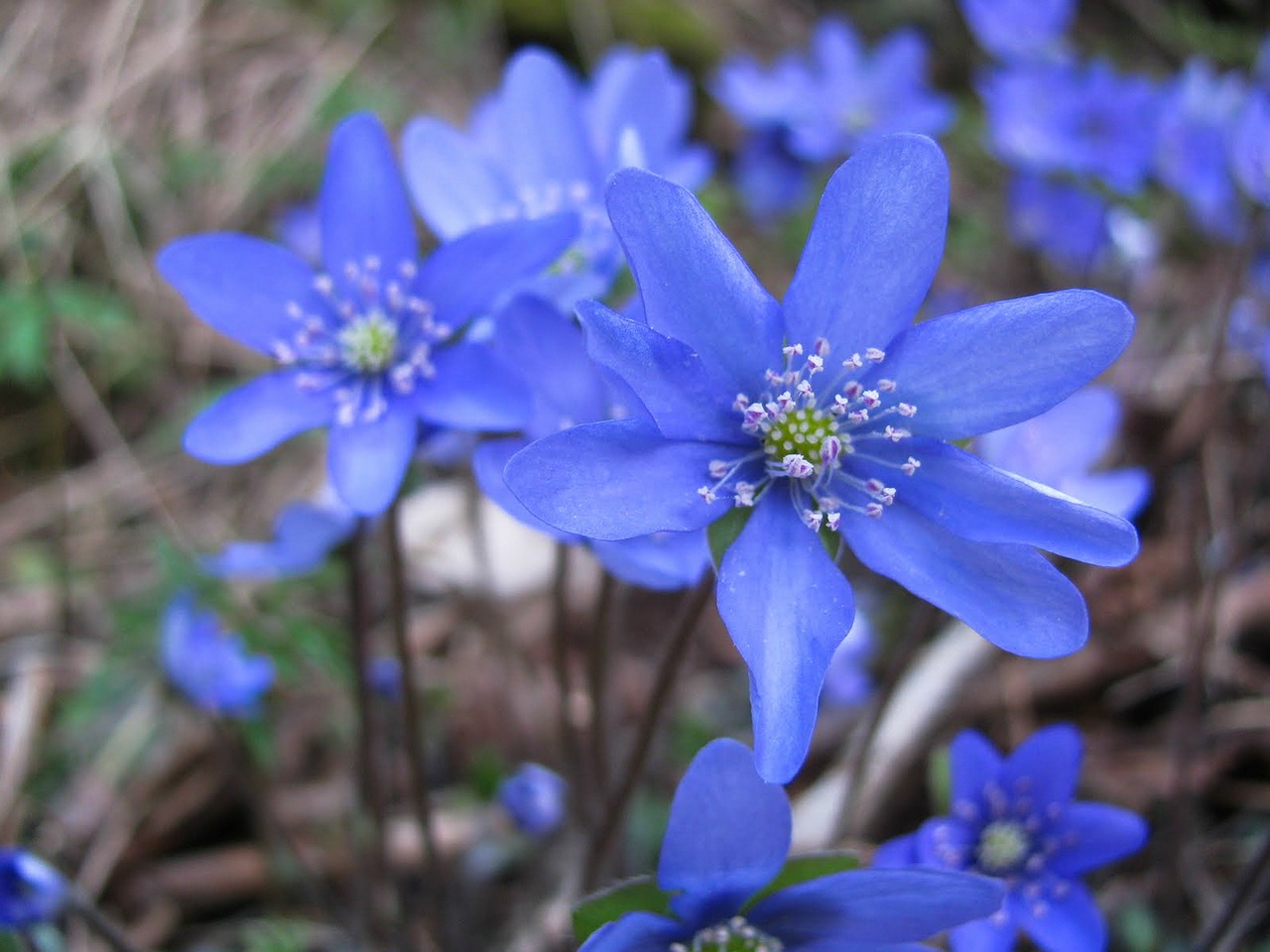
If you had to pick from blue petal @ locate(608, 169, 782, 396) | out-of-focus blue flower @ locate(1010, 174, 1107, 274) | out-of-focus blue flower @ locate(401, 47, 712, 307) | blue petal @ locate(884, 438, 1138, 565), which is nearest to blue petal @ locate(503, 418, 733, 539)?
blue petal @ locate(608, 169, 782, 396)

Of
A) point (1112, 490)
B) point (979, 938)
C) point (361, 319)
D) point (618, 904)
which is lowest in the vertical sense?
point (979, 938)

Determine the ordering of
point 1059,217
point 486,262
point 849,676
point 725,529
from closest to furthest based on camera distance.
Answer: point 725,529, point 486,262, point 849,676, point 1059,217

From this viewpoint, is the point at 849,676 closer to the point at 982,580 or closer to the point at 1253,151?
the point at 1253,151

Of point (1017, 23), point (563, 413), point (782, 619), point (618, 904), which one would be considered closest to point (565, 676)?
point (563, 413)

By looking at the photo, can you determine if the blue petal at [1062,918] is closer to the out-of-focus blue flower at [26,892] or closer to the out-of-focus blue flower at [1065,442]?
the out-of-focus blue flower at [1065,442]

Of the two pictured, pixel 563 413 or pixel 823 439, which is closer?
pixel 823 439
